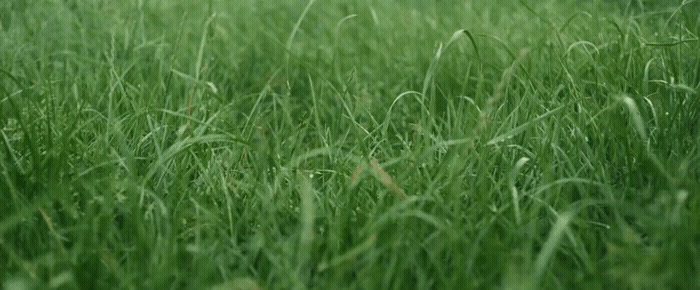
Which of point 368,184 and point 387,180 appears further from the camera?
point 368,184

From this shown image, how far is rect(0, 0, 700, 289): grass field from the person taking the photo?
1.65m

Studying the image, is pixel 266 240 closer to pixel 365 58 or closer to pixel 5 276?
pixel 5 276

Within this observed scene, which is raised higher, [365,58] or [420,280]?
[420,280]

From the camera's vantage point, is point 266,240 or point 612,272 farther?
point 266,240

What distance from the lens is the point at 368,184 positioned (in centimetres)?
205

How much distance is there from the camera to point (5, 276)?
5.44 feet

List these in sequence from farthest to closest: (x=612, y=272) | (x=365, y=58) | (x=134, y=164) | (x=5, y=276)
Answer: (x=365, y=58)
(x=134, y=164)
(x=5, y=276)
(x=612, y=272)

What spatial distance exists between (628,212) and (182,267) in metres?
0.90

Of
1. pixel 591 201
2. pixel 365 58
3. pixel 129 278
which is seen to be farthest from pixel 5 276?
pixel 365 58

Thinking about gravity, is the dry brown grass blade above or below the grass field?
above

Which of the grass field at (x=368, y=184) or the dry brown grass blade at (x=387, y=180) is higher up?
the dry brown grass blade at (x=387, y=180)

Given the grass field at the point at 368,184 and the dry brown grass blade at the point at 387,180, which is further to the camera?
the dry brown grass blade at the point at 387,180

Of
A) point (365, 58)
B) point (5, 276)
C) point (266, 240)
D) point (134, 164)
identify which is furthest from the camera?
point (365, 58)

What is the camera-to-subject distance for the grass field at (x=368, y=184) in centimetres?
165
